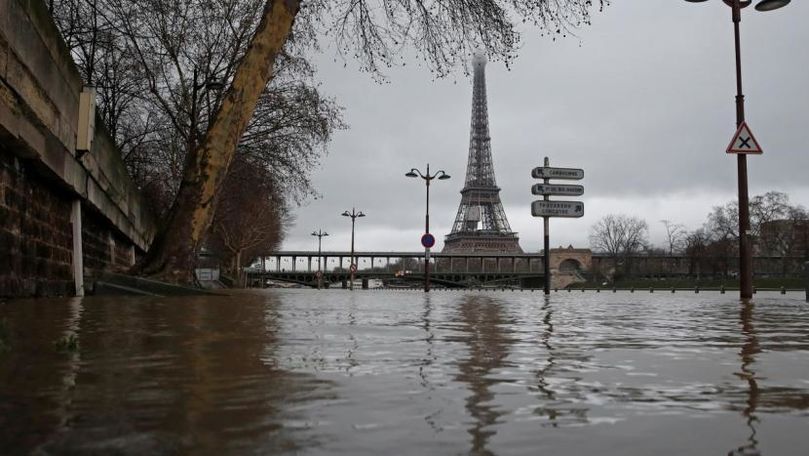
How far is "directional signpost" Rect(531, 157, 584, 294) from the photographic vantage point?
20891 millimetres

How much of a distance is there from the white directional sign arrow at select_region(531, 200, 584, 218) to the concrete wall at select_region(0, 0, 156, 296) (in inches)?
510

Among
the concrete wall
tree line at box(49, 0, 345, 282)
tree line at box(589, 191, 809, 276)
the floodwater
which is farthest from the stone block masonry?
tree line at box(589, 191, 809, 276)

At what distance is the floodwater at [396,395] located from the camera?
1.51m

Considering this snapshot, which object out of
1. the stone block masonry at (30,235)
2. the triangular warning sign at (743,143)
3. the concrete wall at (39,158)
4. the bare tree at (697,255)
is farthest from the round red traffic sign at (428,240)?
the bare tree at (697,255)

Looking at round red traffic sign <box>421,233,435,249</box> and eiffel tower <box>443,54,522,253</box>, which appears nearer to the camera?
round red traffic sign <box>421,233,435,249</box>

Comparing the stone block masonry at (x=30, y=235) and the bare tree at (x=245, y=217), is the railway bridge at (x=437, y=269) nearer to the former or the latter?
the bare tree at (x=245, y=217)

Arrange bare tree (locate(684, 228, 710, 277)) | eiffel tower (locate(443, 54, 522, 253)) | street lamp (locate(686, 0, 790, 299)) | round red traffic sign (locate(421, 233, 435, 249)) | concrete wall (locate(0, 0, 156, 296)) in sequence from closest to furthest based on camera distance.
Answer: concrete wall (locate(0, 0, 156, 296)), street lamp (locate(686, 0, 790, 299)), round red traffic sign (locate(421, 233, 435, 249)), bare tree (locate(684, 228, 710, 277)), eiffel tower (locate(443, 54, 522, 253))

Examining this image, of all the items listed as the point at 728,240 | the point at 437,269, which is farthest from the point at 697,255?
the point at 437,269

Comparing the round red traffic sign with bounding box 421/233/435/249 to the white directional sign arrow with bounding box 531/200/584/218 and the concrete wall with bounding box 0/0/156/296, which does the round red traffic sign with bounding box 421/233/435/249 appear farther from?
the concrete wall with bounding box 0/0/156/296

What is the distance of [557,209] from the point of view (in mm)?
21078

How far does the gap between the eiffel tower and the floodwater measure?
338ft

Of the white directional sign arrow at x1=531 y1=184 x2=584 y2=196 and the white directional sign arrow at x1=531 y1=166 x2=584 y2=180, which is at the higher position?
the white directional sign arrow at x1=531 y1=166 x2=584 y2=180

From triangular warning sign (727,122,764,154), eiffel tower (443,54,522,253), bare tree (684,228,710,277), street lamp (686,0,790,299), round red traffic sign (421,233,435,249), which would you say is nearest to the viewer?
triangular warning sign (727,122,764,154)

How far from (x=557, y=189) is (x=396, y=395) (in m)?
19.7
